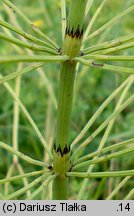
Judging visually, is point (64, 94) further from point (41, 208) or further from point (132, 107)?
point (132, 107)

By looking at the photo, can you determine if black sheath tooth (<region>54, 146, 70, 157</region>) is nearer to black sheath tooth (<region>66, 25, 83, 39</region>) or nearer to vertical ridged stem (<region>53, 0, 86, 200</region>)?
vertical ridged stem (<region>53, 0, 86, 200</region>)

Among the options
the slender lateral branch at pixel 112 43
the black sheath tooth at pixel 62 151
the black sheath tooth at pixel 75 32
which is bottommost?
the black sheath tooth at pixel 62 151

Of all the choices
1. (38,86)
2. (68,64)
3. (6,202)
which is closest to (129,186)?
(38,86)

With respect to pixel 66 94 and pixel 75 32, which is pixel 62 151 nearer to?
pixel 66 94

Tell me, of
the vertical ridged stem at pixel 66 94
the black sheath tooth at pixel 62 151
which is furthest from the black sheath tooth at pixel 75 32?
the black sheath tooth at pixel 62 151

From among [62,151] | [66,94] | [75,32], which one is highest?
[75,32]

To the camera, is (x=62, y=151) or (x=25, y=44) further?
(x=62, y=151)

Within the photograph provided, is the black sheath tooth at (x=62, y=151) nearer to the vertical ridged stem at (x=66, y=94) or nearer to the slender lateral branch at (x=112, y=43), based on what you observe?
the vertical ridged stem at (x=66, y=94)

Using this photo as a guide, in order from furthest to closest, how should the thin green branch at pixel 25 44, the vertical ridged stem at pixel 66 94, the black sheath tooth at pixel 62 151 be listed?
1. the black sheath tooth at pixel 62 151
2. the vertical ridged stem at pixel 66 94
3. the thin green branch at pixel 25 44

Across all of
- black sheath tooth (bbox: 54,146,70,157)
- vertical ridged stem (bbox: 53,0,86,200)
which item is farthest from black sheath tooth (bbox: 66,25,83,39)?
black sheath tooth (bbox: 54,146,70,157)

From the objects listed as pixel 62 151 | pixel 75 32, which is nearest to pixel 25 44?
pixel 75 32
